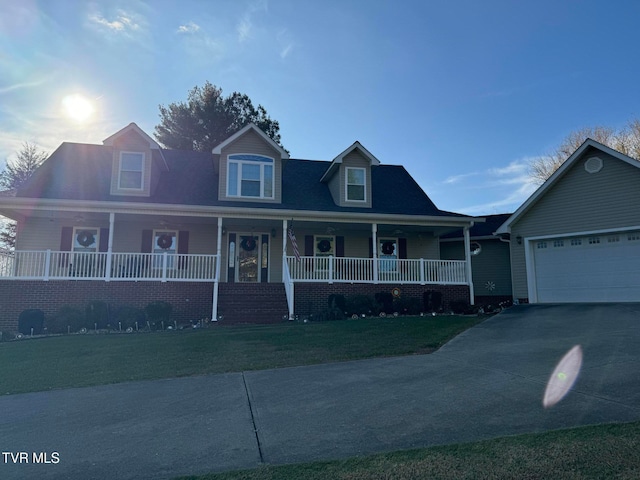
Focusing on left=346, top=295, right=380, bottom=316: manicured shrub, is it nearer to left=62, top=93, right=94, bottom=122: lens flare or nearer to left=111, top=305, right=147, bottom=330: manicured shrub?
left=111, top=305, right=147, bottom=330: manicured shrub

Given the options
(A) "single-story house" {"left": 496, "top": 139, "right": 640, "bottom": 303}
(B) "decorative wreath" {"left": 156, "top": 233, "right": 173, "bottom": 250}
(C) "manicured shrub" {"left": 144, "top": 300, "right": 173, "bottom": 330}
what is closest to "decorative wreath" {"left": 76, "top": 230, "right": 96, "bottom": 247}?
(B) "decorative wreath" {"left": 156, "top": 233, "right": 173, "bottom": 250}

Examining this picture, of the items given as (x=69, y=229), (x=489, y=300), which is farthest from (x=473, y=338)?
(x=69, y=229)

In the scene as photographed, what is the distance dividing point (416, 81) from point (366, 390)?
35.2 ft

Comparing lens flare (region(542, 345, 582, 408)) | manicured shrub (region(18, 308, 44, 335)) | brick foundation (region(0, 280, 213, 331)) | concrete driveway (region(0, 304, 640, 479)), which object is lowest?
concrete driveway (region(0, 304, 640, 479))

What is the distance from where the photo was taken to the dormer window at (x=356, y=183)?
16.7m

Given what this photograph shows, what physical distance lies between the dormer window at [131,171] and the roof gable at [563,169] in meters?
13.5

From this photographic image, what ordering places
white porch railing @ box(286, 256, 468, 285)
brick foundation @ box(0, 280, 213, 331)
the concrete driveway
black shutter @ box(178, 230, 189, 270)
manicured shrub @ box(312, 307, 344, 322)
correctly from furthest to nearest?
black shutter @ box(178, 230, 189, 270)
white porch railing @ box(286, 256, 468, 285)
manicured shrub @ box(312, 307, 344, 322)
brick foundation @ box(0, 280, 213, 331)
the concrete driveway

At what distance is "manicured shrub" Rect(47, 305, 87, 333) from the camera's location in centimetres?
1157

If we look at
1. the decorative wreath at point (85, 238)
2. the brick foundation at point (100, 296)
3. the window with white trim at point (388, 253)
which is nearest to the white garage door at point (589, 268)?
the window with white trim at point (388, 253)

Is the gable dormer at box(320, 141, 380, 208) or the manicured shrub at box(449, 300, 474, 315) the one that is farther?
the gable dormer at box(320, 141, 380, 208)

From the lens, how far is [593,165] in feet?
46.7

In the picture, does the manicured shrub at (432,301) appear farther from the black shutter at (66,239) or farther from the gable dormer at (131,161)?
the black shutter at (66,239)

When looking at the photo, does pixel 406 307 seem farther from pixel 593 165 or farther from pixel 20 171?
pixel 20 171

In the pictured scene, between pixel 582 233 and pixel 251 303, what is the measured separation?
11.3 meters
